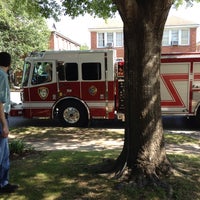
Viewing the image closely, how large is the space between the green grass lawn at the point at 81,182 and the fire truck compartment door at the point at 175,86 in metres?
5.63

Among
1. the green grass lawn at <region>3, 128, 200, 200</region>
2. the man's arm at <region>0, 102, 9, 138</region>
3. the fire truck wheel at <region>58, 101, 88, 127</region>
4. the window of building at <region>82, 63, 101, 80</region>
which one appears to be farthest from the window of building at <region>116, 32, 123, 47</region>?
the man's arm at <region>0, 102, 9, 138</region>

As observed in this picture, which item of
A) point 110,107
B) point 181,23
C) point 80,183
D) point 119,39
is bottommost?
point 80,183

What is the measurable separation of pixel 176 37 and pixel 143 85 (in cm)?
3440

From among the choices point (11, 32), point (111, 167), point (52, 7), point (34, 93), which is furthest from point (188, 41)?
point (111, 167)

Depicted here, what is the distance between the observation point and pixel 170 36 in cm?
3738

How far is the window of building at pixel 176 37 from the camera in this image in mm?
37156

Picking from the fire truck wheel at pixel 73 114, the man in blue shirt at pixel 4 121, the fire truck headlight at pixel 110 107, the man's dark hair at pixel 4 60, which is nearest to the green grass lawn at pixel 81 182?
the man in blue shirt at pixel 4 121

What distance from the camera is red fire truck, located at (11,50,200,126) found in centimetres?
1133

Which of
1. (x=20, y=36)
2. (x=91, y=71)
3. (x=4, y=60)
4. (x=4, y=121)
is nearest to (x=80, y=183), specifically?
(x=4, y=121)

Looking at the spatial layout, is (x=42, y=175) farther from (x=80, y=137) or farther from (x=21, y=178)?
(x=80, y=137)

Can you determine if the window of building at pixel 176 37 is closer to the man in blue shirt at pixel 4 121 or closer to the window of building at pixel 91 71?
the window of building at pixel 91 71

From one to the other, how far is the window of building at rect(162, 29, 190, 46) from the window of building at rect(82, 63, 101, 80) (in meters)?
27.2

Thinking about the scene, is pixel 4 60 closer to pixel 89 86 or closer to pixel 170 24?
pixel 89 86

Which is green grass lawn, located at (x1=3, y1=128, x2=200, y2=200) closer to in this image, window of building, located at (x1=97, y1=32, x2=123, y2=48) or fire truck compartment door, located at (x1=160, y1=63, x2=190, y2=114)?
fire truck compartment door, located at (x1=160, y1=63, x2=190, y2=114)
